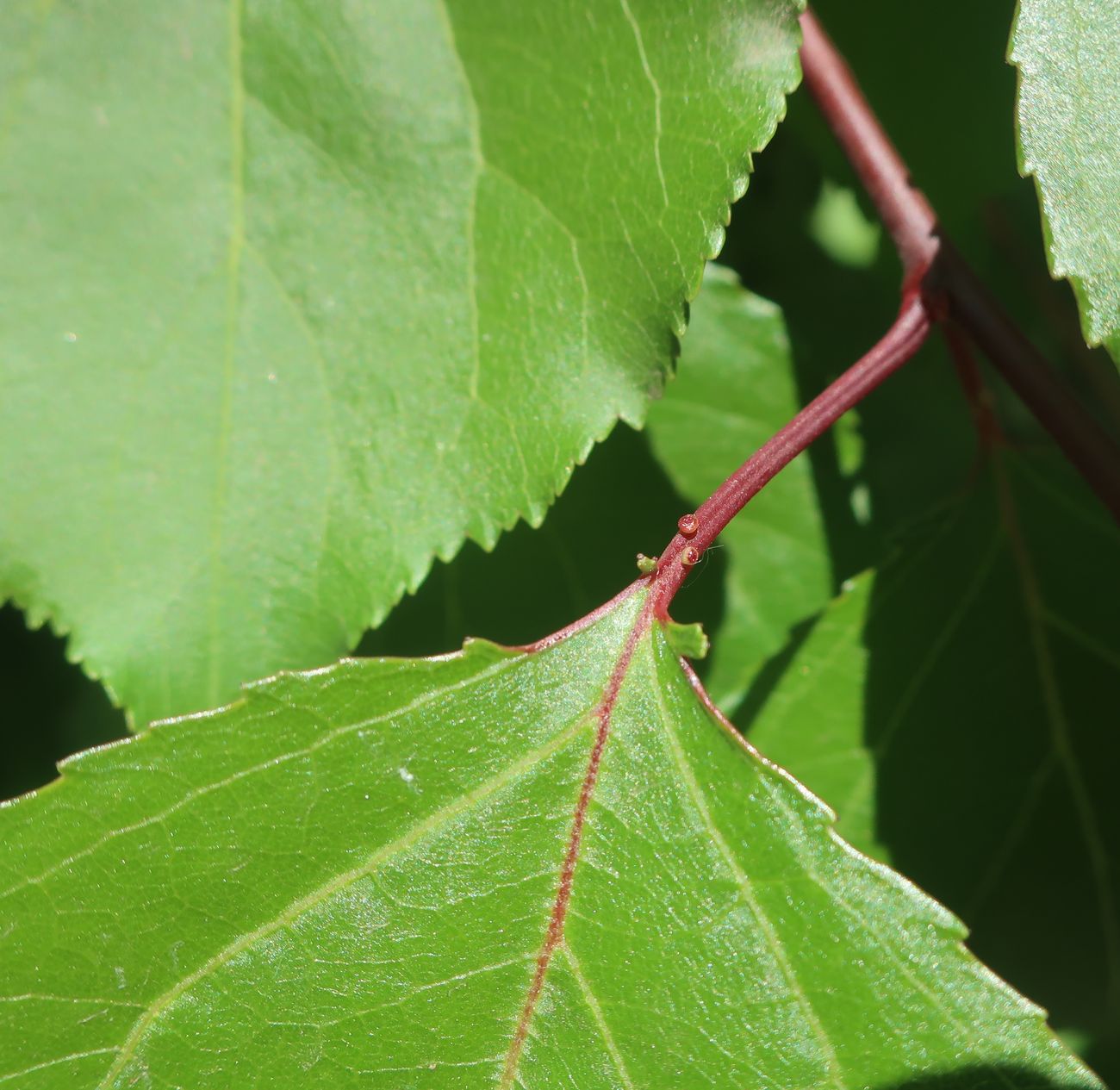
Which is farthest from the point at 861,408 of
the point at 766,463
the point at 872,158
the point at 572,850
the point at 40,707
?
the point at 40,707

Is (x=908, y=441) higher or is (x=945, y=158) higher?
(x=945, y=158)

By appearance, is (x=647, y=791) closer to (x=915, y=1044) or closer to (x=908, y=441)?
(x=915, y=1044)

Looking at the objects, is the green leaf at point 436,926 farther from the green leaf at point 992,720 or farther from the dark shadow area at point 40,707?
the dark shadow area at point 40,707

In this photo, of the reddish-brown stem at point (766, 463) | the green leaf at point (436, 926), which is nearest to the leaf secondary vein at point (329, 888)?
the green leaf at point (436, 926)

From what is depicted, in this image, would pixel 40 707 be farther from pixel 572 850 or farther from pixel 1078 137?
pixel 1078 137

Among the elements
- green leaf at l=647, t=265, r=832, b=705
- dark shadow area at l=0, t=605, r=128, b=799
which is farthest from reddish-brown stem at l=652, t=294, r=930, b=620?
dark shadow area at l=0, t=605, r=128, b=799

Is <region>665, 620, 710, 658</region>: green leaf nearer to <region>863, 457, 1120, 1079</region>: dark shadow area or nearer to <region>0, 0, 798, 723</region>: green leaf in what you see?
<region>0, 0, 798, 723</region>: green leaf

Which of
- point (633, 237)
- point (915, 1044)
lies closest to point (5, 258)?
point (633, 237)
